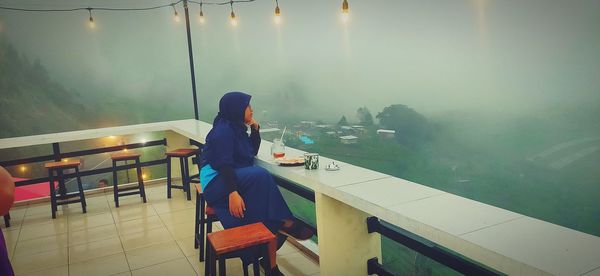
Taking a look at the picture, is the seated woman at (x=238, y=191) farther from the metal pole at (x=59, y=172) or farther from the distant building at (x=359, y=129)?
the distant building at (x=359, y=129)

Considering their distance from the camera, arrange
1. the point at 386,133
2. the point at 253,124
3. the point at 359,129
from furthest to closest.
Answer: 1. the point at 359,129
2. the point at 386,133
3. the point at 253,124

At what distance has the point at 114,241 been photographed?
4.06m

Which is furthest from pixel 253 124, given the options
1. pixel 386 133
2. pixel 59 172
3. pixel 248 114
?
pixel 386 133

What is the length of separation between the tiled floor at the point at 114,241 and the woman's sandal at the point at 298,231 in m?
0.46

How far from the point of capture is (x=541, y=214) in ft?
→ 91.2

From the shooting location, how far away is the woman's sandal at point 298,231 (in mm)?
2907

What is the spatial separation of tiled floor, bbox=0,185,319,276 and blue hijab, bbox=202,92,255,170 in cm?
92

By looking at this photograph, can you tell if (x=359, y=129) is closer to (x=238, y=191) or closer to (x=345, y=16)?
(x=345, y=16)

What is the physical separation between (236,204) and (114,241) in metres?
1.95

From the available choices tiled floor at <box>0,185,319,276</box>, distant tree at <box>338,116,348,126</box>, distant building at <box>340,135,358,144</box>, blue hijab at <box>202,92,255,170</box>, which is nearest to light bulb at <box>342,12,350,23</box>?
blue hijab at <box>202,92,255,170</box>

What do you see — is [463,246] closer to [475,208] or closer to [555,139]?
[475,208]

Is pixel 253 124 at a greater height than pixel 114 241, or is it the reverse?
pixel 253 124

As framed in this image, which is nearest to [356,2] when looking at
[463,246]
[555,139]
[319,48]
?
[319,48]

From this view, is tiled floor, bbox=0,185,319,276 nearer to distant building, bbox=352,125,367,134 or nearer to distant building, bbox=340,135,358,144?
distant building, bbox=340,135,358,144
